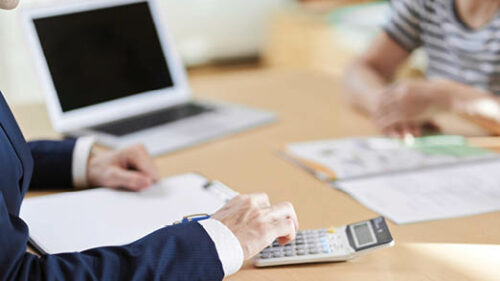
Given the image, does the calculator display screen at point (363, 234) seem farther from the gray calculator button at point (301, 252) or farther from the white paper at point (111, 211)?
the white paper at point (111, 211)

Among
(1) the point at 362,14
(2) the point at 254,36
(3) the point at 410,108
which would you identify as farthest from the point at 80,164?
(2) the point at 254,36

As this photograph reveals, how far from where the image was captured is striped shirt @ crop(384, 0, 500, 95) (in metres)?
1.67

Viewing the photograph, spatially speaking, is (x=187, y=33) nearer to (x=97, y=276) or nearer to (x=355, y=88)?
(x=355, y=88)

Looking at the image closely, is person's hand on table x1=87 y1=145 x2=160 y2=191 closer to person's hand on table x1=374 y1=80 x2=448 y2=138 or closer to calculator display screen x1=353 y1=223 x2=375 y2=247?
calculator display screen x1=353 y1=223 x2=375 y2=247

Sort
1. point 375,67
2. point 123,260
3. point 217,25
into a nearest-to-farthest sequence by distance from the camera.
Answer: point 123,260, point 375,67, point 217,25

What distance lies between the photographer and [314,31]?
3988 millimetres

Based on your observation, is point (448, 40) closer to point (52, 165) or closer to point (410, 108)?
point (410, 108)

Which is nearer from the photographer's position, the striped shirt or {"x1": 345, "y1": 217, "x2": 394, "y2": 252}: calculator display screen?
{"x1": 345, "y1": 217, "x2": 394, "y2": 252}: calculator display screen

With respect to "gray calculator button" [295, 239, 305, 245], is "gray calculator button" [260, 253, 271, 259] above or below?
above

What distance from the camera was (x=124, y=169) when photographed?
1.25 metres

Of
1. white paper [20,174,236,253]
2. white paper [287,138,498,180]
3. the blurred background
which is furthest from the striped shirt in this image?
the blurred background

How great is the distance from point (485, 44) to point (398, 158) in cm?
52

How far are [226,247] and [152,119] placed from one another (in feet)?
2.72

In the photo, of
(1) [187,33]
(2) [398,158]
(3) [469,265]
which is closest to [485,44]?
(2) [398,158]
